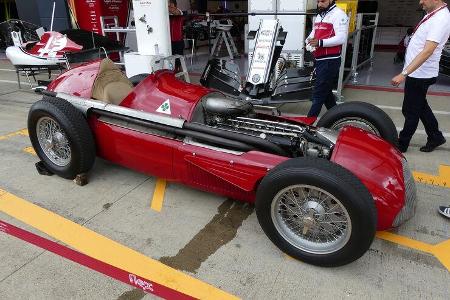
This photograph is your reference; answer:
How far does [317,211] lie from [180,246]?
3.31 feet

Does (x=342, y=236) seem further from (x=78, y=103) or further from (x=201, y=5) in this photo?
(x=201, y=5)

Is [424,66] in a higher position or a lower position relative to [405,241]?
higher

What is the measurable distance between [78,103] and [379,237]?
2.77 metres

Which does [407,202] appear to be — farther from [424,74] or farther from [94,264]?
[94,264]

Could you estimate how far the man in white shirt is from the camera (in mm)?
3248

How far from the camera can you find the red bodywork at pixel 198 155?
2.33 meters

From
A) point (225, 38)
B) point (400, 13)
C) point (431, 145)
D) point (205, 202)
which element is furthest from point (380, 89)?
point (400, 13)

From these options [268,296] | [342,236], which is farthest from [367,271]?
[268,296]

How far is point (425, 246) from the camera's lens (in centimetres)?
253

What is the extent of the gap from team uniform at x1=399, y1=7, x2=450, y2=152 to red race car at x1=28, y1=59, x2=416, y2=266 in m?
0.75

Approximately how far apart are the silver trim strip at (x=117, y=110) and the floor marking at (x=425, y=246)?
176 cm

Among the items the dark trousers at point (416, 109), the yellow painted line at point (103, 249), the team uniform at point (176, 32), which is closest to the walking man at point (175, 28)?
the team uniform at point (176, 32)

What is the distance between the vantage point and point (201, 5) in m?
14.3

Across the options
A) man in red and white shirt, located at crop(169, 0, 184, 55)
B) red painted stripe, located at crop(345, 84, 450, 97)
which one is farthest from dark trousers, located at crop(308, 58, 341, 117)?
man in red and white shirt, located at crop(169, 0, 184, 55)
